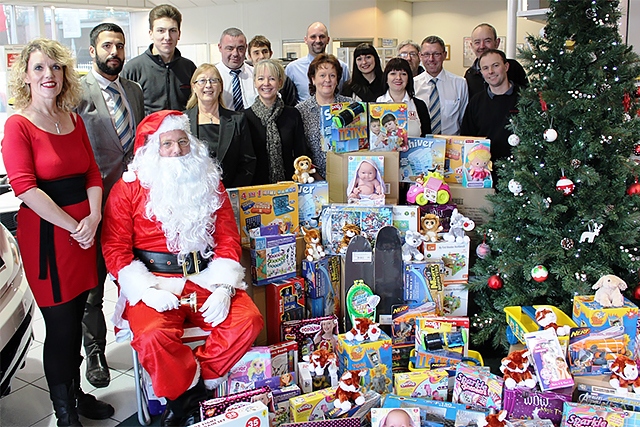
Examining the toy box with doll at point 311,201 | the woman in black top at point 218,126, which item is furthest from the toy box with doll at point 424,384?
the woman in black top at point 218,126

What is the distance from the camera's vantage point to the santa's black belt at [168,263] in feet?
9.04

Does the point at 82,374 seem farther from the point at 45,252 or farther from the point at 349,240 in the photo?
the point at 349,240

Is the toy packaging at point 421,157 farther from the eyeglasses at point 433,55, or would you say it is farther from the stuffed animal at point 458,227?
Answer: the eyeglasses at point 433,55

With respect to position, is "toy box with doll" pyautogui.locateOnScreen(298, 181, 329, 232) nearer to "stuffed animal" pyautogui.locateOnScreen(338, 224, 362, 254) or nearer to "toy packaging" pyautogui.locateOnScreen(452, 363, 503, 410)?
"stuffed animal" pyautogui.locateOnScreen(338, 224, 362, 254)

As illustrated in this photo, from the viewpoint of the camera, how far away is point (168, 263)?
276 centimetres

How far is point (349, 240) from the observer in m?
3.40

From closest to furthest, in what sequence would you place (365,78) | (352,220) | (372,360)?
(372,360) < (352,220) < (365,78)

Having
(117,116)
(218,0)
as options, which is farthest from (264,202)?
(218,0)

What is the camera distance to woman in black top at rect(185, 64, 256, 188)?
343 cm

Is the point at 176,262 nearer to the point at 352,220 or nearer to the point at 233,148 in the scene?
the point at 233,148

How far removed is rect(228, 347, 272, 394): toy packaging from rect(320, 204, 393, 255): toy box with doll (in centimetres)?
91

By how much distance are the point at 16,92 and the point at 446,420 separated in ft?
7.51

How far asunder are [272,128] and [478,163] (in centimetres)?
129

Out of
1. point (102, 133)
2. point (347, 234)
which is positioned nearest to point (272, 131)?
point (347, 234)
